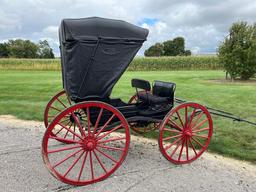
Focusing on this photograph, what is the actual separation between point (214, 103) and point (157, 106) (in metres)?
4.84

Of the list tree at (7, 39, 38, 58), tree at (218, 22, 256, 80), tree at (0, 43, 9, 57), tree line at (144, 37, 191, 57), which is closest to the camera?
tree at (218, 22, 256, 80)

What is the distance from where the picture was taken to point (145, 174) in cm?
350

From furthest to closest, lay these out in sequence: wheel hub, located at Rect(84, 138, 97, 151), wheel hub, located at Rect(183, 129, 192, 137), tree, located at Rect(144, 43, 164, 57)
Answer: tree, located at Rect(144, 43, 164, 57) < wheel hub, located at Rect(183, 129, 192, 137) < wheel hub, located at Rect(84, 138, 97, 151)

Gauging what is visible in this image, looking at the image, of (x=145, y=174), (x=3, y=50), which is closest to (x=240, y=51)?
(x=145, y=174)

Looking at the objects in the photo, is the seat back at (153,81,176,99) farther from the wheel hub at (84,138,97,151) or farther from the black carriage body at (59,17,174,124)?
the wheel hub at (84,138,97,151)

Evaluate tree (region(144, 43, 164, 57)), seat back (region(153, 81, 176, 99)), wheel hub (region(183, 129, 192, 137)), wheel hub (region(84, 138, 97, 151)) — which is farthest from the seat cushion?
tree (region(144, 43, 164, 57))

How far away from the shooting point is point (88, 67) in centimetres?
345

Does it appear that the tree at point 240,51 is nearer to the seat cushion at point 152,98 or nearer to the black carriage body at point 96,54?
the seat cushion at point 152,98

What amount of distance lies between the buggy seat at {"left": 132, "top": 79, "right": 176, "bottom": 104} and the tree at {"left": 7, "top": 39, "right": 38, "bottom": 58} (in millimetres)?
72036

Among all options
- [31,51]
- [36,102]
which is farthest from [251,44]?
[31,51]

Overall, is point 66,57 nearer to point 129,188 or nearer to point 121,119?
point 121,119

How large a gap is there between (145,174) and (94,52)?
172 centimetres

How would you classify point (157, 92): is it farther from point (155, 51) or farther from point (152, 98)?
point (155, 51)

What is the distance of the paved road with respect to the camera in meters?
3.16
